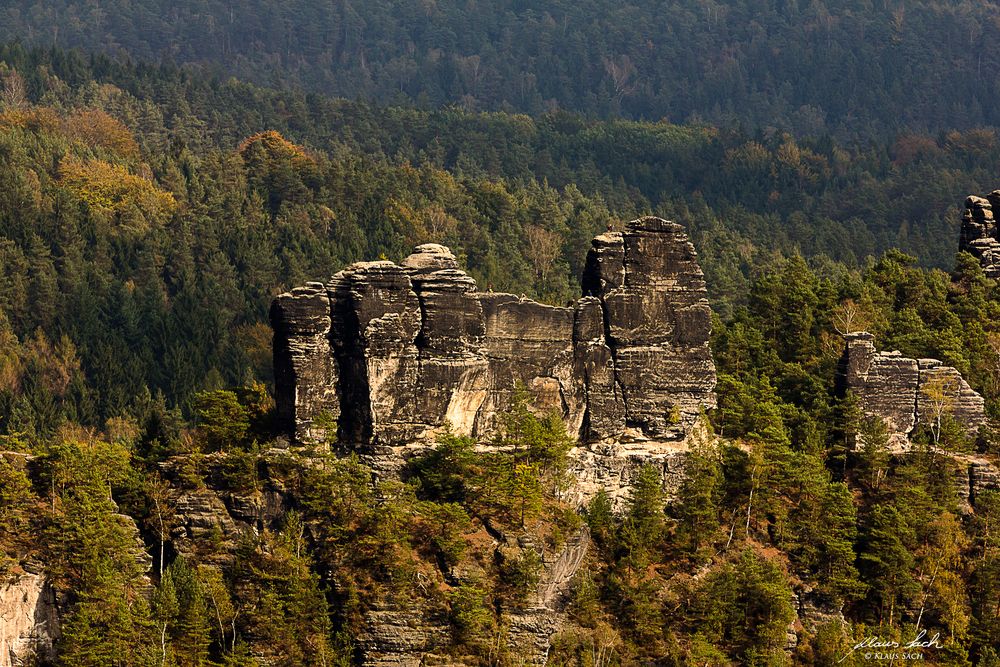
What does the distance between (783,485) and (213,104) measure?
13805 cm

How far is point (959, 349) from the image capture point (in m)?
76.6

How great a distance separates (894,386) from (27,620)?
3133 centimetres

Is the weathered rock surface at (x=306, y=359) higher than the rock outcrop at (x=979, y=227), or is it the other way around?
the rock outcrop at (x=979, y=227)

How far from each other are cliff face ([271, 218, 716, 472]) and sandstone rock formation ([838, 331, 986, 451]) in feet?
19.2

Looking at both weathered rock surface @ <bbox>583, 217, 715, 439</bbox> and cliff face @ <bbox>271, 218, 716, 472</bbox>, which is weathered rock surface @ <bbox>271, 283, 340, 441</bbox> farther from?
weathered rock surface @ <bbox>583, 217, 715, 439</bbox>

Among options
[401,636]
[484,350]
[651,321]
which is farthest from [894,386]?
[401,636]

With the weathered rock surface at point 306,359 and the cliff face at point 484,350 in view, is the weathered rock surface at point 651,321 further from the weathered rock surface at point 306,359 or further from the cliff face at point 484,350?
the weathered rock surface at point 306,359

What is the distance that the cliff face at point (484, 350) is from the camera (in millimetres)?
64812

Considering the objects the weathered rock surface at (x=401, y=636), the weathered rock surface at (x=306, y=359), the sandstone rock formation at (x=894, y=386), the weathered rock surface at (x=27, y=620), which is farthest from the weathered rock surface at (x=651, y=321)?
the weathered rock surface at (x=27, y=620)

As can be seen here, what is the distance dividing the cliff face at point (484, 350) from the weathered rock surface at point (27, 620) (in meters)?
9.60

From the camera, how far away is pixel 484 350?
66125mm

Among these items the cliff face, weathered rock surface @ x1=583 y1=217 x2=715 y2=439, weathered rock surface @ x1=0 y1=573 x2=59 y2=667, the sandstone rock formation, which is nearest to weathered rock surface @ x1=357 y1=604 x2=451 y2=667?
the cliff face

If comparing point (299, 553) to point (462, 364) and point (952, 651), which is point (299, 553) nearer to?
point (462, 364)

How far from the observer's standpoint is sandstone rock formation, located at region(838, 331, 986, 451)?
7150 centimetres
